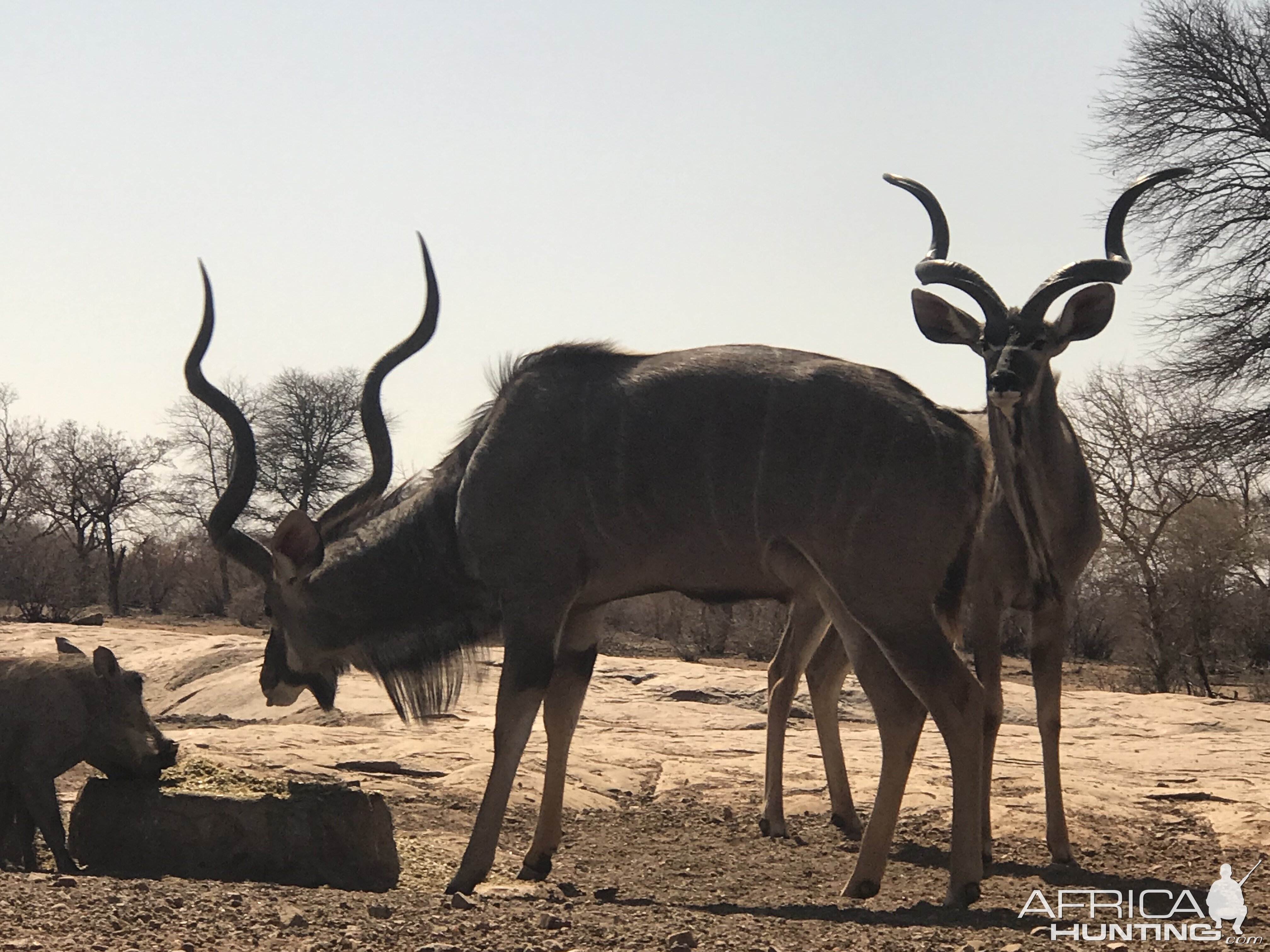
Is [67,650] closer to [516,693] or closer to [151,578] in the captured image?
[516,693]

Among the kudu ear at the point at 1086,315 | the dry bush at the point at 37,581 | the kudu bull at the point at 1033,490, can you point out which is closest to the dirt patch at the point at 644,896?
the kudu bull at the point at 1033,490

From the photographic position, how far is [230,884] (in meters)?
4.77

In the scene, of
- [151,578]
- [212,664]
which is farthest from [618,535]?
[151,578]

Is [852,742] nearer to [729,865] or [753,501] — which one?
[729,865]

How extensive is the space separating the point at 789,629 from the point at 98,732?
3314 millimetres

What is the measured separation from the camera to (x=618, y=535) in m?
5.46

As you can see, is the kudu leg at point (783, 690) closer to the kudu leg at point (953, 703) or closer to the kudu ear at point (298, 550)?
the kudu leg at point (953, 703)

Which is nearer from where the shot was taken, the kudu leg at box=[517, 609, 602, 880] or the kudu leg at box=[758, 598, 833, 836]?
the kudu leg at box=[517, 609, 602, 880]

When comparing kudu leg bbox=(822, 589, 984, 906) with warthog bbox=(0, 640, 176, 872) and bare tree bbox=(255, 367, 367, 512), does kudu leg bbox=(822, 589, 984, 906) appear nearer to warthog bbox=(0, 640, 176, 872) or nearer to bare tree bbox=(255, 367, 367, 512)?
warthog bbox=(0, 640, 176, 872)

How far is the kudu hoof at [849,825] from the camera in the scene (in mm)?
6891

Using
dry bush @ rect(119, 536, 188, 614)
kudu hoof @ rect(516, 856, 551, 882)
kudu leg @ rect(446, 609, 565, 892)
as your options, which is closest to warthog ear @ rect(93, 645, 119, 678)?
kudu leg @ rect(446, 609, 565, 892)

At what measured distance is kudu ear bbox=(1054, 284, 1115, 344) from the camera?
6.18m

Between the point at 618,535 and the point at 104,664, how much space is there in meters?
2.29

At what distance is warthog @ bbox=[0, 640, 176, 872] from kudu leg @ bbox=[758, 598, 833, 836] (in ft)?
9.24
